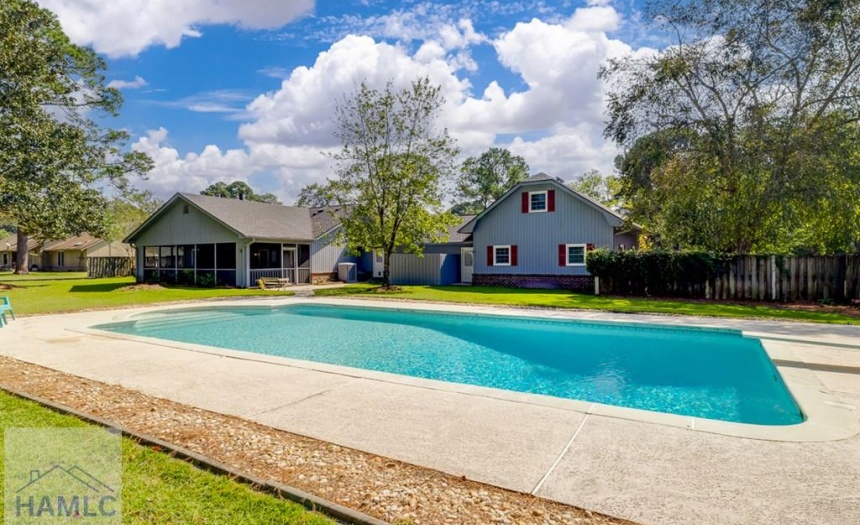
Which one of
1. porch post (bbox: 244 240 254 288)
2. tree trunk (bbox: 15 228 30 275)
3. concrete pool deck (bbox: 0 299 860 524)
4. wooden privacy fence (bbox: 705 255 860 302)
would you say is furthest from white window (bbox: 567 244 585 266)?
tree trunk (bbox: 15 228 30 275)

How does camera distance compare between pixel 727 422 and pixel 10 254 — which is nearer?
pixel 727 422

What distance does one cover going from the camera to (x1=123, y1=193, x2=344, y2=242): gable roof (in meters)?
23.7

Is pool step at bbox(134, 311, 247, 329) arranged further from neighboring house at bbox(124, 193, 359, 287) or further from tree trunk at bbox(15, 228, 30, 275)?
tree trunk at bbox(15, 228, 30, 275)

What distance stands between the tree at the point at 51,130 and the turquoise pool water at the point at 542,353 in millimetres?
15648

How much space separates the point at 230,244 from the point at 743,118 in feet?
79.0

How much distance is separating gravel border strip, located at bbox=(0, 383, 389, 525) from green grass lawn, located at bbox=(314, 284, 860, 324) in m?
12.4

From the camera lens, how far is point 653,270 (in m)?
17.2

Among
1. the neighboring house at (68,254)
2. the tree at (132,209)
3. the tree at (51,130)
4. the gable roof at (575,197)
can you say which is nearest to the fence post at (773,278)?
the gable roof at (575,197)

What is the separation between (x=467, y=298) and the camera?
18062 millimetres

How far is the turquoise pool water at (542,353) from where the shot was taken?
6.89 meters

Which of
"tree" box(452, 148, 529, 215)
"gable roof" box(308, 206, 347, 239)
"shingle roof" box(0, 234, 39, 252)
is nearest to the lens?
"gable roof" box(308, 206, 347, 239)

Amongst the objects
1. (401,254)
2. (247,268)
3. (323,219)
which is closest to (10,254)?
(323,219)

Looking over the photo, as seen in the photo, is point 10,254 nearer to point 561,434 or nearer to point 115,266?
point 115,266

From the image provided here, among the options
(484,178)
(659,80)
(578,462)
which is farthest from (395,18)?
(484,178)
